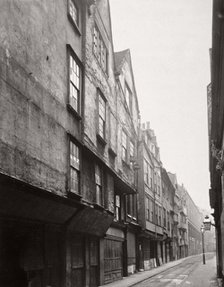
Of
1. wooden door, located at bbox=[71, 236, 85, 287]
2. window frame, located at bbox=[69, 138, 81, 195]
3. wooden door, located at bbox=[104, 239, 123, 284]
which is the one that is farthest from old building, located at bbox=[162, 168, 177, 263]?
window frame, located at bbox=[69, 138, 81, 195]

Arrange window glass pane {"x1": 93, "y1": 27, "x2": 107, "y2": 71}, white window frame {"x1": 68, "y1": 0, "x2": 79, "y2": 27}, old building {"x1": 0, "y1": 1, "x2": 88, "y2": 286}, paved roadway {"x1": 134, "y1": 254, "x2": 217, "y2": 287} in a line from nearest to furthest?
1. old building {"x1": 0, "y1": 1, "x2": 88, "y2": 286}
2. white window frame {"x1": 68, "y1": 0, "x2": 79, "y2": 27}
3. window glass pane {"x1": 93, "y1": 27, "x2": 107, "y2": 71}
4. paved roadway {"x1": 134, "y1": 254, "x2": 217, "y2": 287}

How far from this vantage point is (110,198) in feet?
68.2

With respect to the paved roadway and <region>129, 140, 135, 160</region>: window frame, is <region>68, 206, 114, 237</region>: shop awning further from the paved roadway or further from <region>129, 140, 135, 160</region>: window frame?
<region>129, 140, 135, 160</region>: window frame

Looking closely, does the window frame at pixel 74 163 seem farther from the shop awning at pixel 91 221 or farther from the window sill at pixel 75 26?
the window sill at pixel 75 26

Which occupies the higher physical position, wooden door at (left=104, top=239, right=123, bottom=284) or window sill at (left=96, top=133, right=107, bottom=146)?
window sill at (left=96, top=133, right=107, bottom=146)

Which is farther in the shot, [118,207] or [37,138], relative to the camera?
[118,207]

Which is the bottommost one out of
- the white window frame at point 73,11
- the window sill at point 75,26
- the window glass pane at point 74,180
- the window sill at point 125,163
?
the window glass pane at point 74,180

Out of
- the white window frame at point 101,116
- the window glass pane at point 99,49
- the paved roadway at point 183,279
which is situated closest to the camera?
the white window frame at point 101,116

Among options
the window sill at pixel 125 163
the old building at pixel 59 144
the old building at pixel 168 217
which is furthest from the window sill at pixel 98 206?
the old building at pixel 168 217

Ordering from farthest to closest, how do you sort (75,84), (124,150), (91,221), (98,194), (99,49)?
(124,150)
(99,49)
(98,194)
(91,221)
(75,84)

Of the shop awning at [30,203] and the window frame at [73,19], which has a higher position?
the window frame at [73,19]

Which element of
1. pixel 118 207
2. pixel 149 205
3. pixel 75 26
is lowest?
pixel 118 207

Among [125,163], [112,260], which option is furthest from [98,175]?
[125,163]

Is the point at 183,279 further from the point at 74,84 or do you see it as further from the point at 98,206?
the point at 74,84
